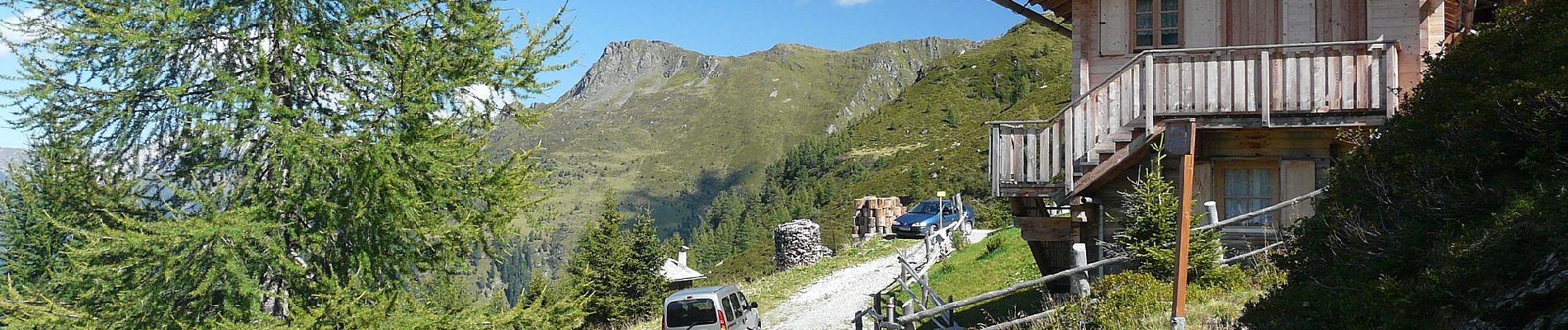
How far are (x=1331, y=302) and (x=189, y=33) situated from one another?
29.4 ft

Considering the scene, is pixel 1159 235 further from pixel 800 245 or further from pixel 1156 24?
pixel 800 245

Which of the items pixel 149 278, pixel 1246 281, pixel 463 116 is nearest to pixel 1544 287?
pixel 1246 281

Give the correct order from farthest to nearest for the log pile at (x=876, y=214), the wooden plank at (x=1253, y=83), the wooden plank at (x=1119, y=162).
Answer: the log pile at (x=876, y=214), the wooden plank at (x=1119, y=162), the wooden plank at (x=1253, y=83)

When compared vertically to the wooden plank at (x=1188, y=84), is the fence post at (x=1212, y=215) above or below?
below

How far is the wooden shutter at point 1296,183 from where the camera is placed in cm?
1130

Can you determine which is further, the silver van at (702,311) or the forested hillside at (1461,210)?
Answer: the silver van at (702,311)

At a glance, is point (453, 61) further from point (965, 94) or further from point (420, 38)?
point (965, 94)

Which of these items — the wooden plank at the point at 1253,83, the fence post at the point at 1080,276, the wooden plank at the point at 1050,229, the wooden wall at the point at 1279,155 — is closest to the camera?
the fence post at the point at 1080,276

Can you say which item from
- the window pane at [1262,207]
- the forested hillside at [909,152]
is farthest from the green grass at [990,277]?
the forested hillside at [909,152]

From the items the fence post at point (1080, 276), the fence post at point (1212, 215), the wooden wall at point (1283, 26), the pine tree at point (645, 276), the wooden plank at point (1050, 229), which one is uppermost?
the wooden wall at point (1283, 26)

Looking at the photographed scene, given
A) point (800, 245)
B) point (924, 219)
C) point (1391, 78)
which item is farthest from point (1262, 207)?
point (800, 245)

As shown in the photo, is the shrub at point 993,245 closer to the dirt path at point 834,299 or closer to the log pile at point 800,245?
the dirt path at point 834,299

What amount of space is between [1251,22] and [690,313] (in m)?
9.78

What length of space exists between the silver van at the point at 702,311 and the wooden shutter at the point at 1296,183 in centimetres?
899
